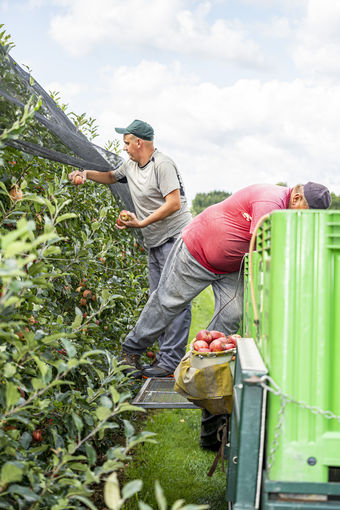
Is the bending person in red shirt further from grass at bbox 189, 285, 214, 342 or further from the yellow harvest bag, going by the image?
grass at bbox 189, 285, 214, 342

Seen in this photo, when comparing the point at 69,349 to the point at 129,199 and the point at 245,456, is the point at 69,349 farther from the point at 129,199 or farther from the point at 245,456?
the point at 129,199

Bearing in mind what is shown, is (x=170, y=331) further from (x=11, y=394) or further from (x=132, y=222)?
(x=11, y=394)

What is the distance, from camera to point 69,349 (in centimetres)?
221

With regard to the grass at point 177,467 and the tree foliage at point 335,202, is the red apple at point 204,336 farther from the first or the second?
the tree foliage at point 335,202

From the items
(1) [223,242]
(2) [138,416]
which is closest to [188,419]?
(2) [138,416]

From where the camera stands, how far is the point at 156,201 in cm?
538

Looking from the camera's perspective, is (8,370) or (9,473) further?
(8,370)

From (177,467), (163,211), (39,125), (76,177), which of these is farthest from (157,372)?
(39,125)

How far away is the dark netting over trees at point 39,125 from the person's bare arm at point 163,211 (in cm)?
55

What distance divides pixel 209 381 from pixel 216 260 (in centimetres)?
147

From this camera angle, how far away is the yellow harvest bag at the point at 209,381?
10.0 ft

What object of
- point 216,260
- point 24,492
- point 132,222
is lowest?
point 24,492

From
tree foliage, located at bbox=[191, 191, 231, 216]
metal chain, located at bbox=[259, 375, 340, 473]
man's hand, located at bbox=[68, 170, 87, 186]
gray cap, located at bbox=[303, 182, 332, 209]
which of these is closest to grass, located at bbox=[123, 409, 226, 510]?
metal chain, located at bbox=[259, 375, 340, 473]

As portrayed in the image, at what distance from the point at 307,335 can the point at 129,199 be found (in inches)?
169
